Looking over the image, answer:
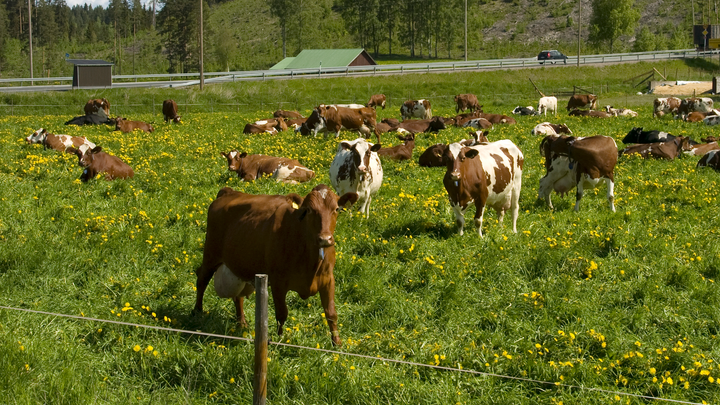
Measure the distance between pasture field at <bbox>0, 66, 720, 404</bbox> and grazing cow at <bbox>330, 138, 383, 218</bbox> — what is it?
404 millimetres

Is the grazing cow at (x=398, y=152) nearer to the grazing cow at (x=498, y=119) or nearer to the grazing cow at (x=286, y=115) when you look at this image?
the grazing cow at (x=498, y=119)

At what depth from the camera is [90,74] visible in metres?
49.2

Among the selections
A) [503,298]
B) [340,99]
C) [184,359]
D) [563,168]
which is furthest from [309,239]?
[340,99]

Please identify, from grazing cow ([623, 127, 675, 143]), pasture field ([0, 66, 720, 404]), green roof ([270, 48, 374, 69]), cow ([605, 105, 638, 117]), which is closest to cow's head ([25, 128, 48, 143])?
pasture field ([0, 66, 720, 404])

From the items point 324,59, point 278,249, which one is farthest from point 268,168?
point 324,59

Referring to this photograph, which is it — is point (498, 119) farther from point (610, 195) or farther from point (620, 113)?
point (610, 195)

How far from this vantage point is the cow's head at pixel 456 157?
435 inches

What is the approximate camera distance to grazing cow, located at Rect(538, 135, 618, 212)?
1362cm

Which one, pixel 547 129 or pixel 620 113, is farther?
pixel 620 113

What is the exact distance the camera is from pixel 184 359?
6387 mm

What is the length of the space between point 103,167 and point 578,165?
11.2 m

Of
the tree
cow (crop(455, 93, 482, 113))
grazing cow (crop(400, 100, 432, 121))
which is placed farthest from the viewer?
the tree

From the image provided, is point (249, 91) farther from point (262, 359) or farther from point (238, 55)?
point (238, 55)

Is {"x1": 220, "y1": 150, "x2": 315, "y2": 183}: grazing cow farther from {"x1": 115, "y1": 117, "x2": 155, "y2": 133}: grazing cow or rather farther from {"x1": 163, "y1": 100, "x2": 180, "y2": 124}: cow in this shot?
{"x1": 163, "y1": 100, "x2": 180, "y2": 124}: cow
